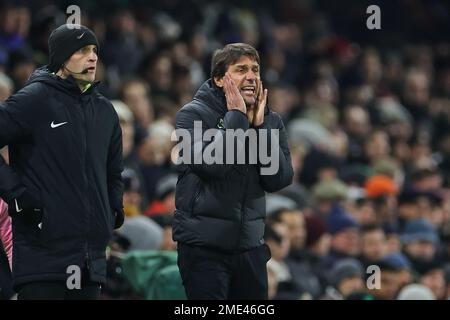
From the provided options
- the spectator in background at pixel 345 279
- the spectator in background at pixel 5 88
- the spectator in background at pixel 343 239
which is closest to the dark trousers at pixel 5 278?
the spectator in background at pixel 5 88

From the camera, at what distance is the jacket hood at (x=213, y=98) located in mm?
6266

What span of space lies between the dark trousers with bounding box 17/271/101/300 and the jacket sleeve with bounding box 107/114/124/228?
1.39ft

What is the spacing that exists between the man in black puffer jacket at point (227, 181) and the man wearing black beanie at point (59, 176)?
38 cm

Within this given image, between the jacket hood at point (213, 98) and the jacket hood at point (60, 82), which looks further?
the jacket hood at point (213, 98)

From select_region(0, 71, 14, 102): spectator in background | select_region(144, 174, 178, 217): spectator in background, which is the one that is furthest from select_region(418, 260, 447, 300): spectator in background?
select_region(0, 71, 14, 102): spectator in background

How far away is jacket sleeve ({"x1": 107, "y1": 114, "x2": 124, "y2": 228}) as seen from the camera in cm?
622

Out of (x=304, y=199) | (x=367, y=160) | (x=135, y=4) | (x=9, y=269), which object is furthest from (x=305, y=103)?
(x=9, y=269)

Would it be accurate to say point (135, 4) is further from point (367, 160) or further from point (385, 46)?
point (385, 46)

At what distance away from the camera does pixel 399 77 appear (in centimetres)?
1633

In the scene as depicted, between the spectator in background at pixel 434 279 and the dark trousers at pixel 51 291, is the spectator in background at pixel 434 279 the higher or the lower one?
the lower one

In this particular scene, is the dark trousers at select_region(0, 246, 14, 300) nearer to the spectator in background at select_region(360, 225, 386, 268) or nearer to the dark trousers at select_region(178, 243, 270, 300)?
the dark trousers at select_region(178, 243, 270, 300)

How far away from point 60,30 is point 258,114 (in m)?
1.00

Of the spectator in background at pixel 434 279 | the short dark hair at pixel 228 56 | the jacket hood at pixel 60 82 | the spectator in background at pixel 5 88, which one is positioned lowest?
the spectator in background at pixel 434 279

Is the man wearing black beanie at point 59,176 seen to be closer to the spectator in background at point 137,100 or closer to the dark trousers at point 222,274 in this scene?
the dark trousers at point 222,274
